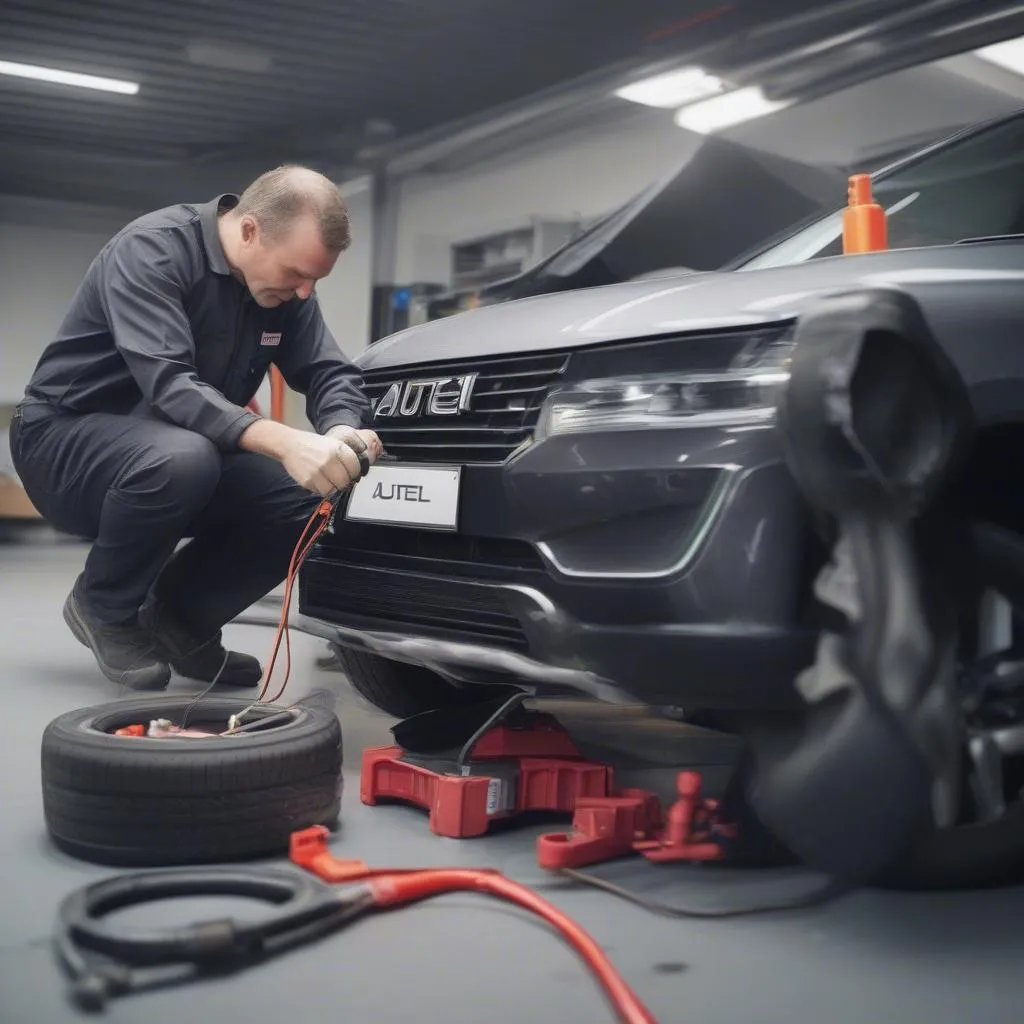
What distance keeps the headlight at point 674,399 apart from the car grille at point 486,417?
6 centimetres

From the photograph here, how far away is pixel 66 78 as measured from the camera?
871cm

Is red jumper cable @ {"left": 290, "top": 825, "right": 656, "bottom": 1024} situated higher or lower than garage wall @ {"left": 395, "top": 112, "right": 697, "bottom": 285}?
lower

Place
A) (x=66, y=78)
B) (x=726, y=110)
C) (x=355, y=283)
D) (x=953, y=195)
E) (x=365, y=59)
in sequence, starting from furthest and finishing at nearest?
1. (x=355, y=283)
2. (x=66, y=78)
3. (x=365, y=59)
4. (x=726, y=110)
5. (x=953, y=195)

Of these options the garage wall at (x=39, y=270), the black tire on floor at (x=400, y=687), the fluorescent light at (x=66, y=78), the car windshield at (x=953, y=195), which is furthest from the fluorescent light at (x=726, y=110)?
the black tire on floor at (x=400, y=687)

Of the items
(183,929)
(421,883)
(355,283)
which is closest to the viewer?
(183,929)

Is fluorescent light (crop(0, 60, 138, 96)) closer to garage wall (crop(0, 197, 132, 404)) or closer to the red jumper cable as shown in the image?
garage wall (crop(0, 197, 132, 404))

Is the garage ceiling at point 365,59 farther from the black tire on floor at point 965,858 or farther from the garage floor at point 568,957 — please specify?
the garage floor at point 568,957

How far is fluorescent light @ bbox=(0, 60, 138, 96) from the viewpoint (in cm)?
850

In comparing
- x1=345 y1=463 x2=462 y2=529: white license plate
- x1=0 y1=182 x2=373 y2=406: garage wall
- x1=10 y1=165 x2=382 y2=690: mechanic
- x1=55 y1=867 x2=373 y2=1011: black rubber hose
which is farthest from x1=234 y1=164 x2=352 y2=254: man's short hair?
x1=0 y1=182 x2=373 y2=406: garage wall

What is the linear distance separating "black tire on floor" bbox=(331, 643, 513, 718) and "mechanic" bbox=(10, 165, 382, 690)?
0.96 feet

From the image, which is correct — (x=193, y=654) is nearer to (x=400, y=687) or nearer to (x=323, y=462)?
(x=400, y=687)

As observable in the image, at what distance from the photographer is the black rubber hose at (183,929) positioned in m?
1.18

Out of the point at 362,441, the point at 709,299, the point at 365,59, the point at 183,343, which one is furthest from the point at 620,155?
the point at 709,299

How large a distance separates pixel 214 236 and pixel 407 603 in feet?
3.57
